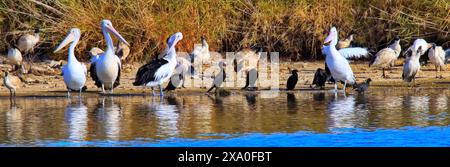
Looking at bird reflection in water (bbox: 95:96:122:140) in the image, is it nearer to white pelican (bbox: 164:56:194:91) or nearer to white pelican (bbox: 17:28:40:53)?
white pelican (bbox: 164:56:194:91)

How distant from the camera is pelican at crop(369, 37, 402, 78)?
16141mm

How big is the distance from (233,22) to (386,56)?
2628 millimetres

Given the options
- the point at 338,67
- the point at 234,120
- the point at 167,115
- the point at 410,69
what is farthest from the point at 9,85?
the point at 410,69

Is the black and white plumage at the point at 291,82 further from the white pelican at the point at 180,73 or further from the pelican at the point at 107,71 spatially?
the pelican at the point at 107,71

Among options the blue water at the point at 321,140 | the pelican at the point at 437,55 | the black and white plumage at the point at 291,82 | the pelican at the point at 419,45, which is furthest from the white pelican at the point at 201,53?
the blue water at the point at 321,140

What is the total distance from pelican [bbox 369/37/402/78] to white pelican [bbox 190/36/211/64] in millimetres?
2369

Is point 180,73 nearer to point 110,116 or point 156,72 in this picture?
point 156,72

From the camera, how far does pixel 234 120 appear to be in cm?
1159

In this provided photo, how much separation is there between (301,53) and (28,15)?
422cm

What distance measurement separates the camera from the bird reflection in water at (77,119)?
411 inches

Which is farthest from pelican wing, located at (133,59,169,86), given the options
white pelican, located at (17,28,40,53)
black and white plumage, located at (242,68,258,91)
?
white pelican, located at (17,28,40,53)

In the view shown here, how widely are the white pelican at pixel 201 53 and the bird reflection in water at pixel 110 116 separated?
2.78 metres

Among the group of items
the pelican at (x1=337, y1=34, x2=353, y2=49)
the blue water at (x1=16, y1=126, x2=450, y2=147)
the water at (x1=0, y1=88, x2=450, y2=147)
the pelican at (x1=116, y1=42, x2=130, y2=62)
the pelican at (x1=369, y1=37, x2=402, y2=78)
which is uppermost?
the pelican at (x1=337, y1=34, x2=353, y2=49)

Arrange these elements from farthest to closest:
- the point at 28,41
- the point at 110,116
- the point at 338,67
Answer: the point at 28,41 < the point at 338,67 < the point at 110,116
